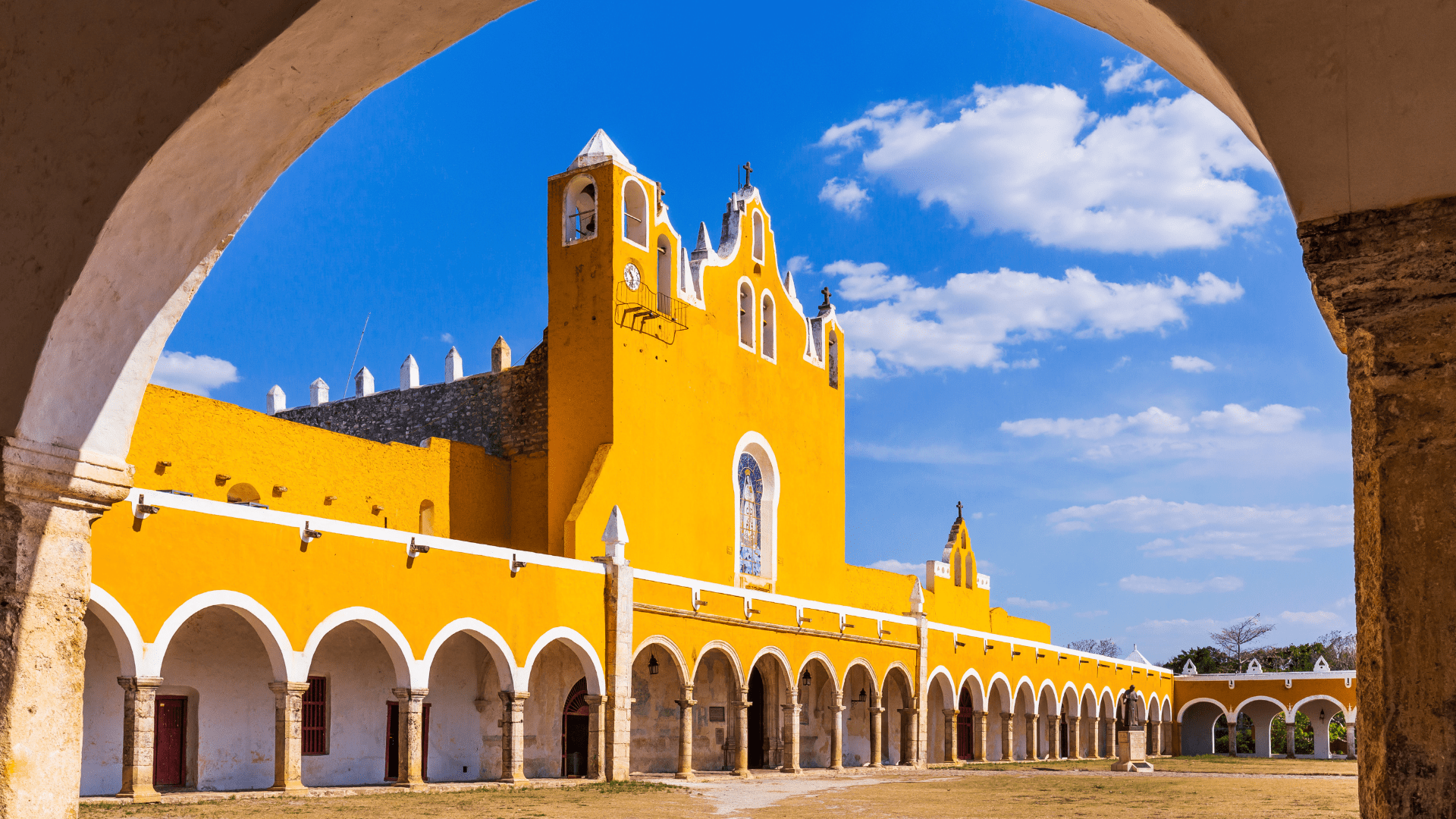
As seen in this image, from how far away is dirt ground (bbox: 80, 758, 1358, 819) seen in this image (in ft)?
40.4

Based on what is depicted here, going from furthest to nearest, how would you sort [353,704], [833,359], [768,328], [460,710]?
[833,359]
[768,328]
[460,710]
[353,704]

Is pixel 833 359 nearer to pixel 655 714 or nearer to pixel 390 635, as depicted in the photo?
pixel 655 714

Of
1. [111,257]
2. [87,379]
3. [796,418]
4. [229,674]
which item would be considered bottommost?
[229,674]

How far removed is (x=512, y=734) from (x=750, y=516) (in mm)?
8700

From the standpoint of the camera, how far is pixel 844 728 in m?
26.5

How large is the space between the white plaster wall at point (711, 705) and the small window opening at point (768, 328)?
6364mm

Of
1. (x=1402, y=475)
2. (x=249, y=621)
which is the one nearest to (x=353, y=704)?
(x=249, y=621)

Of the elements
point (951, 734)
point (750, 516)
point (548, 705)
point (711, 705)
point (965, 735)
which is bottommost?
point (965, 735)

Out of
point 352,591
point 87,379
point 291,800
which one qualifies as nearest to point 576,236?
point 352,591

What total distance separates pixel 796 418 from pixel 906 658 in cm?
532

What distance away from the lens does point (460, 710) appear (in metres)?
18.1

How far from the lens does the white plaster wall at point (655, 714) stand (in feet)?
66.5

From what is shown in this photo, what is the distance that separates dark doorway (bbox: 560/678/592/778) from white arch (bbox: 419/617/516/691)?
2.53m

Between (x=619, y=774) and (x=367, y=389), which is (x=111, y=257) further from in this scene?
(x=367, y=389)
